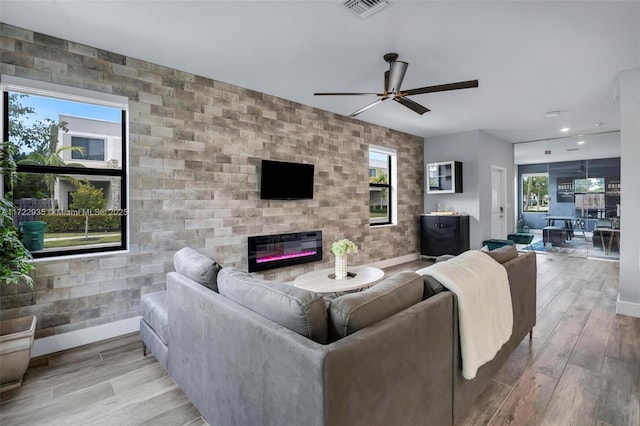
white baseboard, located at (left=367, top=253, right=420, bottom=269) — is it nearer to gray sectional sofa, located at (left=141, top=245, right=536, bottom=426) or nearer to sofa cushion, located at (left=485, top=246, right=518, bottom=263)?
sofa cushion, located at (left=485, top=246, right=518, bottom=263)

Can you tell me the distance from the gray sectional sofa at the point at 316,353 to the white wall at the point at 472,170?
4865 mm

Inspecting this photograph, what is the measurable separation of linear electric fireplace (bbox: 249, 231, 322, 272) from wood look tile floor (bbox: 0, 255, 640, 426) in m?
1.58

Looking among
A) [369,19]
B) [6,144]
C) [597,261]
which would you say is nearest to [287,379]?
[369,19]

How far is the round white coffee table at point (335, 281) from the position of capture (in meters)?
2.84

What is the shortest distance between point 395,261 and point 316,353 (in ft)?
17.9

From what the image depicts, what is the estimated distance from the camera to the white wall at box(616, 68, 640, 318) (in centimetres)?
338

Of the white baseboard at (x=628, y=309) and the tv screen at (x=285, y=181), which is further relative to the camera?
the tv screen at (x=285, y=181)

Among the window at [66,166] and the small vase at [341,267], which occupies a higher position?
the window at [66,166]

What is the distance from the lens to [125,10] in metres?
2.37

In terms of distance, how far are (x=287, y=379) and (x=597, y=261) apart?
7.44 m

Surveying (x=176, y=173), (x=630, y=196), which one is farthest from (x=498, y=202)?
(x=176, y=173)

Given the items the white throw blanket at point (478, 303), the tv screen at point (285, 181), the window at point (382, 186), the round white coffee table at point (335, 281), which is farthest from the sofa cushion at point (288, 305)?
the window at point (382, 186)

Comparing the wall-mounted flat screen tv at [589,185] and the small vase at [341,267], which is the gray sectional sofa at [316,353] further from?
the wall-mounted flat screen tv at [589,185]

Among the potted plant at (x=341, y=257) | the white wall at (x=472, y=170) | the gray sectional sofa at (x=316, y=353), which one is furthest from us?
the white wall at (x=472, y=170)
